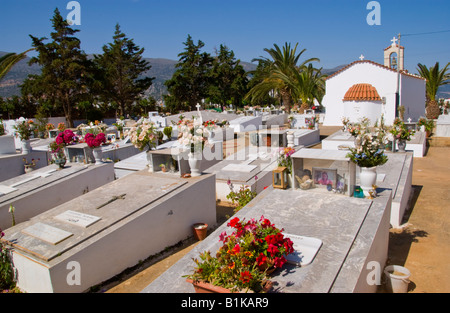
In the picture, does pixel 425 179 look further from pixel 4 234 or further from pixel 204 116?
pixel 204 116

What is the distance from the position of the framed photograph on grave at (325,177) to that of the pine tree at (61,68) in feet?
119

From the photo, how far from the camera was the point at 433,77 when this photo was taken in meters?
30.1

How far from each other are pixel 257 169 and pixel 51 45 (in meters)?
35.2

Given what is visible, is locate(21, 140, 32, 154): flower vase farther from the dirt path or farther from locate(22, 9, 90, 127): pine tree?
locate(22, 9, 90, 127): pine tree

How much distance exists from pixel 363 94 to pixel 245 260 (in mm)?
25862

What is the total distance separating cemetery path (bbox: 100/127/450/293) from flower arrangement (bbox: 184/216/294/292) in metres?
2.78

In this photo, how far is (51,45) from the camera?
36969mm

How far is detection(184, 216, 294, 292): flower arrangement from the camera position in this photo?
11.3 feet

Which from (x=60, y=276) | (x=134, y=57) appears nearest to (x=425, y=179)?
(x=60, y=276)

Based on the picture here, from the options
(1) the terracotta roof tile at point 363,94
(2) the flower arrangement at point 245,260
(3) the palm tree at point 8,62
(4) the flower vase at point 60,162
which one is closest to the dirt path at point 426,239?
(2) the flower arrangement at point 245,260

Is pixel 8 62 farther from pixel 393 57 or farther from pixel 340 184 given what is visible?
pixel 393 57

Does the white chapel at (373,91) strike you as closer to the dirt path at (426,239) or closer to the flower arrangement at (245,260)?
the dirt path at (426,239)

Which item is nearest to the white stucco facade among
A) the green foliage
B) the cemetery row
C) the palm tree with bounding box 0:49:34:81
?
the cemetery row
